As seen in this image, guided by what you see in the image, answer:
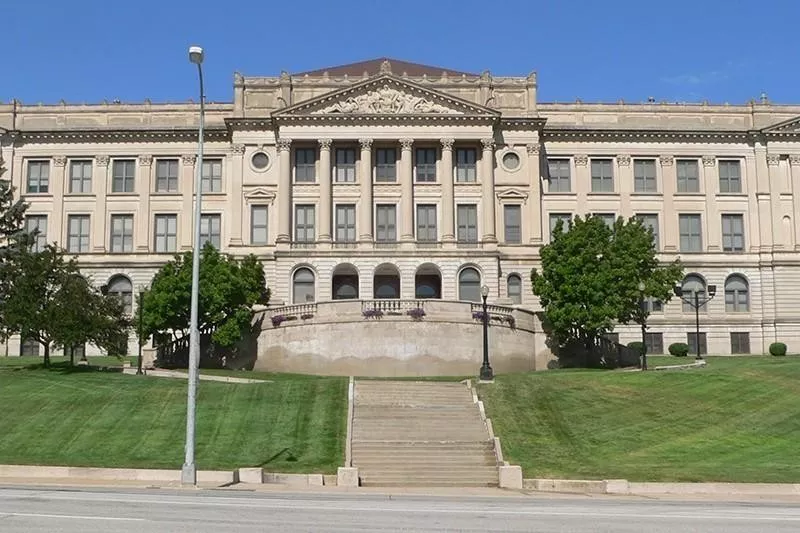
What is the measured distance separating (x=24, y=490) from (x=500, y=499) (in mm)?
11765

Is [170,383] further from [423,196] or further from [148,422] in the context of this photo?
[423,196]

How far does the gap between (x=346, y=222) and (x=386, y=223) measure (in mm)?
3053

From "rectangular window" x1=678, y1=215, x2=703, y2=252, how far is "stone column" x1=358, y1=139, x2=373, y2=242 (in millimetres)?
25464

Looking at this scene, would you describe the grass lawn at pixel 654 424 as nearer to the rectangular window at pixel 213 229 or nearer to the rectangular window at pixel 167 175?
the rectangular window at pixel 213 229

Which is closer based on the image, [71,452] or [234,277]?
[71,452]

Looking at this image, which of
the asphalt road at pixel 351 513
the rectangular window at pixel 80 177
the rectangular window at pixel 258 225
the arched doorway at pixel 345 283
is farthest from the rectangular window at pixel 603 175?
the asphalt road at pixel 351 513

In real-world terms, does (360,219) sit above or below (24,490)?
above

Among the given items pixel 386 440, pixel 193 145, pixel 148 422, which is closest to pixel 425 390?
pixel 386 440

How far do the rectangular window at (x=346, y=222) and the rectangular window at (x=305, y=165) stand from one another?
10.6ft

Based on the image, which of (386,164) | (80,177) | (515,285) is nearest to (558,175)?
(515,285)

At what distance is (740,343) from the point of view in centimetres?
7100

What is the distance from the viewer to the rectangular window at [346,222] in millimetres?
67812

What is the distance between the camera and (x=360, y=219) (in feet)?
221

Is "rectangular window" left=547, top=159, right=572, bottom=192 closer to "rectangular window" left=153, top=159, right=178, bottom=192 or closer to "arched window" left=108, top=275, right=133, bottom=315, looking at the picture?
"rectangular window" left=153, top=159, right=178, bottom=192
